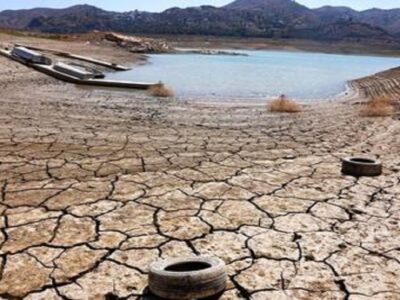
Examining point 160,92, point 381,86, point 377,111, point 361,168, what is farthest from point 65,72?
point 361,168

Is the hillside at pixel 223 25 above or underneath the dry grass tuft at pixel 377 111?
above

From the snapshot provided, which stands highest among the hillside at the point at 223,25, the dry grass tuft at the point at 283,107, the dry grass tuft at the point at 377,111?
the hillside at the point at 223,25

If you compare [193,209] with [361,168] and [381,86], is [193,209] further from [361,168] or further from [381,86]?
[381,86]

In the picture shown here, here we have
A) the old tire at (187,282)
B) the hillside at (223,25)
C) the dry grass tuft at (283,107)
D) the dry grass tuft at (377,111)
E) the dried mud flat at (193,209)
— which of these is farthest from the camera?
the hillside at (223,25)

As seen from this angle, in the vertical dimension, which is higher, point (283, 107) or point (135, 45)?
point (135, 45)

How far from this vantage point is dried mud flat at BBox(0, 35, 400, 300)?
377 centimetres

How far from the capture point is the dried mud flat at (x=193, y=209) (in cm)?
377

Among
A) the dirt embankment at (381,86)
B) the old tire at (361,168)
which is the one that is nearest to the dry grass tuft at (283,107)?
the dirt embankment at (381,86)

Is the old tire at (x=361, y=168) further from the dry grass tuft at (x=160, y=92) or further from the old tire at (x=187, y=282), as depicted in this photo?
the dry grass tuft at (x=160, y=92)

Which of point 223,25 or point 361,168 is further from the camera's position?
point 223,25

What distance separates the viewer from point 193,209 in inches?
198

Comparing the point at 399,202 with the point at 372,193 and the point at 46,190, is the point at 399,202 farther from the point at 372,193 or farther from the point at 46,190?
the point at 46,190

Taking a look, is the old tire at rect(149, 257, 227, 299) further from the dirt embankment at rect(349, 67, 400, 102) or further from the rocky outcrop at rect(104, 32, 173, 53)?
the rocky outcrop at rect(104, 32, 173, 53)

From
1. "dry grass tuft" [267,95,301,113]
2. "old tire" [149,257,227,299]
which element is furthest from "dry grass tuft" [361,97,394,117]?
"old tire" [149,257,227,299]
